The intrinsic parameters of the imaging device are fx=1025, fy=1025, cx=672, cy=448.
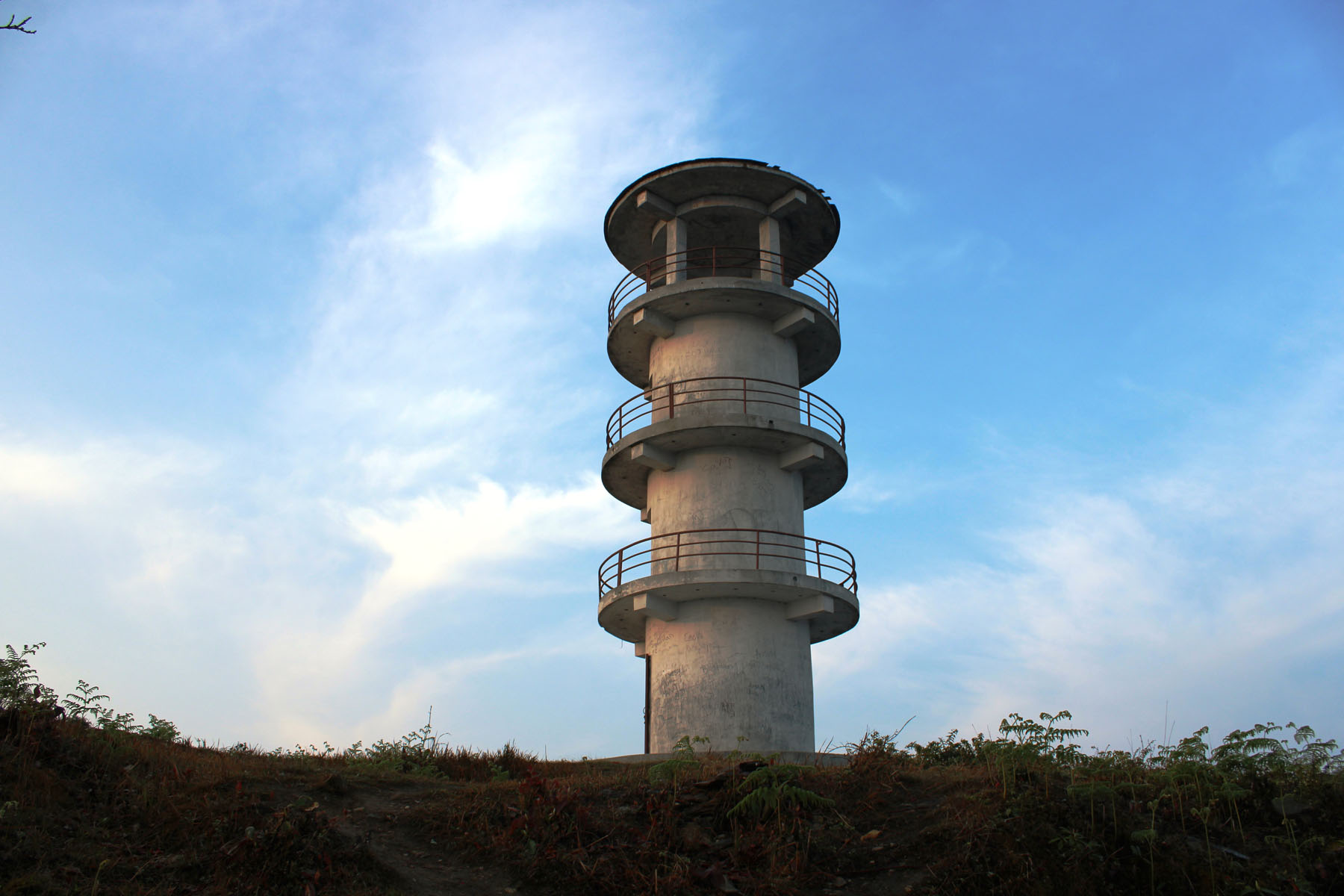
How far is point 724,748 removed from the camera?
2102 centimetres

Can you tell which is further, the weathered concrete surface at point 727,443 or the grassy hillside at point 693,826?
the weathered concrete surface at point 727,443

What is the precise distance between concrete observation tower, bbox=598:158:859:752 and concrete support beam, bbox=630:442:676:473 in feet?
0.17

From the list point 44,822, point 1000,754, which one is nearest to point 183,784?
point 44,822

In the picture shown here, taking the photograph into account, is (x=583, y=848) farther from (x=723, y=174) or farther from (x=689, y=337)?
(x=723, y=174)

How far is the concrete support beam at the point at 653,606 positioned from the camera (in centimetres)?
2208

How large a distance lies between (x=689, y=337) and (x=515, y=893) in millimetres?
17178

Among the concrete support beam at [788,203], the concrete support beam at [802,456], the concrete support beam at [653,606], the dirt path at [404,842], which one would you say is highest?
the concrete support beam at [788,203]

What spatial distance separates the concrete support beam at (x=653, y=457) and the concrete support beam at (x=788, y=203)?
737cm

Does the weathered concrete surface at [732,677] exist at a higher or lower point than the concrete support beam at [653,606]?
lower

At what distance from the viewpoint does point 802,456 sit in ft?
77.7

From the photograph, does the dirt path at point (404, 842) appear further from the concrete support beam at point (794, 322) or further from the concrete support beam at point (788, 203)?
the concrete support beam at point (788, 203)

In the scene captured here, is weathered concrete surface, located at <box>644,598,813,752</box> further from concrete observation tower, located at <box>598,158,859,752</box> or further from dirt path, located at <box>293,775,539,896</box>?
dirt path, located at <box>293,775,539,896</box>

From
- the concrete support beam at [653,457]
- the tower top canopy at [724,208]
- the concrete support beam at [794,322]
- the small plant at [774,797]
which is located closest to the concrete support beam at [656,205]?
the tower top canopy at [724,208]

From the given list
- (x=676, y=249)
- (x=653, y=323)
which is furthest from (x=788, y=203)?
(x=653, y=323)
